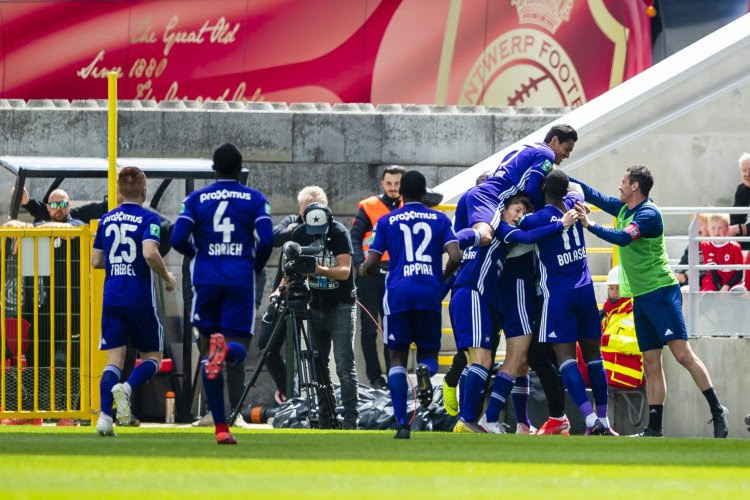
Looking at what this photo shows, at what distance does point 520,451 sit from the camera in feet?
37.3

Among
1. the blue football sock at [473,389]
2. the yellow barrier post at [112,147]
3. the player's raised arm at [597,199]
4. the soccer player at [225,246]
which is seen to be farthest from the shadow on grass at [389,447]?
the yellow barrier post at [112,147]

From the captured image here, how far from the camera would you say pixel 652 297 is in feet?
45.3

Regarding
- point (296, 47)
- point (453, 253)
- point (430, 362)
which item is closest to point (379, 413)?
point (430, 362)

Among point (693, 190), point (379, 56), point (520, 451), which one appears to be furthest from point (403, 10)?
point (520, 451)

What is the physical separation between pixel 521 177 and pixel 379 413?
233 centimetres

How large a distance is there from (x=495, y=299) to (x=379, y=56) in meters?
5.57

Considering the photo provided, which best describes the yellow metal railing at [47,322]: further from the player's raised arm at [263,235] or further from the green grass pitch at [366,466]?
the player's raised arm at [263,235]

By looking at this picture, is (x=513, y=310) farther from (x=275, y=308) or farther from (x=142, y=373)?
(x=142, y=373)

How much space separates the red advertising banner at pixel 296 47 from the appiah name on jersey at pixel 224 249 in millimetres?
7194

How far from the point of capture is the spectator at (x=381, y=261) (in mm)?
16359

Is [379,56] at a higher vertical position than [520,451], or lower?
higher

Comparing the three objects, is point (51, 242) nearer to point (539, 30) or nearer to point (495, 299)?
point (495, 299)

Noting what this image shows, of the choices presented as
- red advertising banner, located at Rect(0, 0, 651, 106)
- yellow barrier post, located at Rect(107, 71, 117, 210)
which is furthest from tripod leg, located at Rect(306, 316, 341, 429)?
red advertising banner, located at Rect(0, 0, 651, 106)

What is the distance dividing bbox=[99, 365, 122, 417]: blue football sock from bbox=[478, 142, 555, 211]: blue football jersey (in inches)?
109
